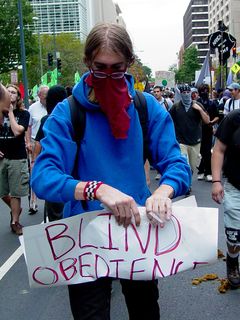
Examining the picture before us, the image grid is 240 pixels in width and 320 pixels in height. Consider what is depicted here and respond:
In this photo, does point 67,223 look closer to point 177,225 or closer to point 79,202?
point 79,202

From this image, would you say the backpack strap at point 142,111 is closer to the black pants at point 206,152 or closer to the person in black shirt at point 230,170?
the person in black shirt at point 230,170

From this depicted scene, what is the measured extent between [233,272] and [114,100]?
259 centimetres

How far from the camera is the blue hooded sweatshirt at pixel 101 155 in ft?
6.75

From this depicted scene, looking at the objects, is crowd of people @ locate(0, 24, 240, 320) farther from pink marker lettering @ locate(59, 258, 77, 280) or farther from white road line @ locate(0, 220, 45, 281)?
white road line @ locate(0, 220, 45, 281)

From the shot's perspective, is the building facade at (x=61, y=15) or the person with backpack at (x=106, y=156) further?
the building facade at (x=61, y=15)

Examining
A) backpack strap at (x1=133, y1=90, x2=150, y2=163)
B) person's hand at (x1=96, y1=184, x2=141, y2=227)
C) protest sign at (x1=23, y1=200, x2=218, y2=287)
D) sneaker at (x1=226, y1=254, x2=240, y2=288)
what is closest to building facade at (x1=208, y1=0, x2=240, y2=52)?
sneaker at (x1=226, y1=254, x2=240, y2=288)

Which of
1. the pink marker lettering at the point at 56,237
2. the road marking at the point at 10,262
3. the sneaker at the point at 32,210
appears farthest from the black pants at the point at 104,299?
the sneaker at the point at 32,210

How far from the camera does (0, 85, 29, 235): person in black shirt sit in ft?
20.9

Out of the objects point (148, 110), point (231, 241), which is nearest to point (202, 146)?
point (231, 241)

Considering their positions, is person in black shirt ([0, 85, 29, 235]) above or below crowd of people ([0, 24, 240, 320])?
below

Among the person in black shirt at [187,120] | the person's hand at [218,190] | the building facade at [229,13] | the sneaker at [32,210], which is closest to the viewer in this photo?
the person's hand at [218,190]

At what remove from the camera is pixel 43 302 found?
13.6 ft

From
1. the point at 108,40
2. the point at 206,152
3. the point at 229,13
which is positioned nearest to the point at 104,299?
the point at 108,40

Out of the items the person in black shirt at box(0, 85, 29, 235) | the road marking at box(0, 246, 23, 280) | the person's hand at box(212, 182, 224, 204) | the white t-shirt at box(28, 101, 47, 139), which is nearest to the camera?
the person's hand at box(212, 182, 224, 204)
